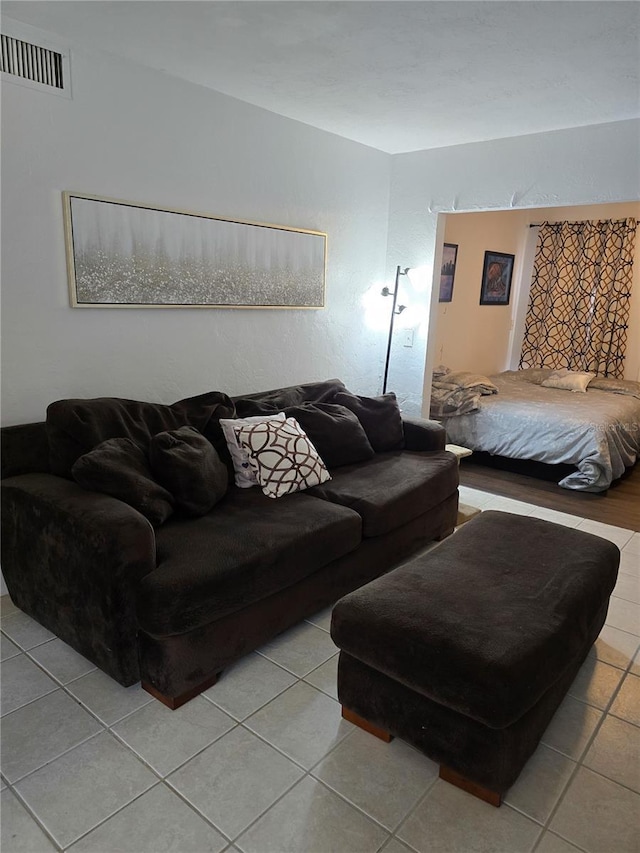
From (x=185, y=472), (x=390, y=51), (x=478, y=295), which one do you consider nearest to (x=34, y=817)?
(x=185, y=472)

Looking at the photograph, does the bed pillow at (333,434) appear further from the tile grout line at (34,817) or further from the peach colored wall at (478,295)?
the peach colored wall at (478,295)

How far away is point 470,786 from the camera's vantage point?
5.57 feet

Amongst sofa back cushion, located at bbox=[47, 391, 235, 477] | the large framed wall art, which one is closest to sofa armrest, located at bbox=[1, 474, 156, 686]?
sofa back cushion, located at bbox=[47, 391, 235, 477]

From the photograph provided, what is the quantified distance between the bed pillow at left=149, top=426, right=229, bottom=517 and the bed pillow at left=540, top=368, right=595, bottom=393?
417 cm

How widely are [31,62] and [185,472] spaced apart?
1778 mm

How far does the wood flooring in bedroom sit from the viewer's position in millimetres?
3943

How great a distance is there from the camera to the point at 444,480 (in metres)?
3.20

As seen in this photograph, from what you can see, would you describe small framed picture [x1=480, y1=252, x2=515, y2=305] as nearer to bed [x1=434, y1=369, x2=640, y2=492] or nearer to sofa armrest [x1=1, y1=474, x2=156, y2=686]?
bed [x1=434, y1=369, x2=640, y2=492]

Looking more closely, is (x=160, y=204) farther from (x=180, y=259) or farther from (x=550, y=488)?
(x=550, y=488)

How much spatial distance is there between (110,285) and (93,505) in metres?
1.19

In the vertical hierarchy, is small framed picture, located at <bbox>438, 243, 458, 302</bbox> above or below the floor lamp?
above

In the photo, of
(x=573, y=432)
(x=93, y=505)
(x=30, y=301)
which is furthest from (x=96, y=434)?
(x=573, y=432)

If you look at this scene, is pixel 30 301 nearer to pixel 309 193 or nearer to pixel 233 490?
pixel 233 490

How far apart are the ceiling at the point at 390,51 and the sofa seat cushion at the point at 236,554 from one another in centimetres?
190
